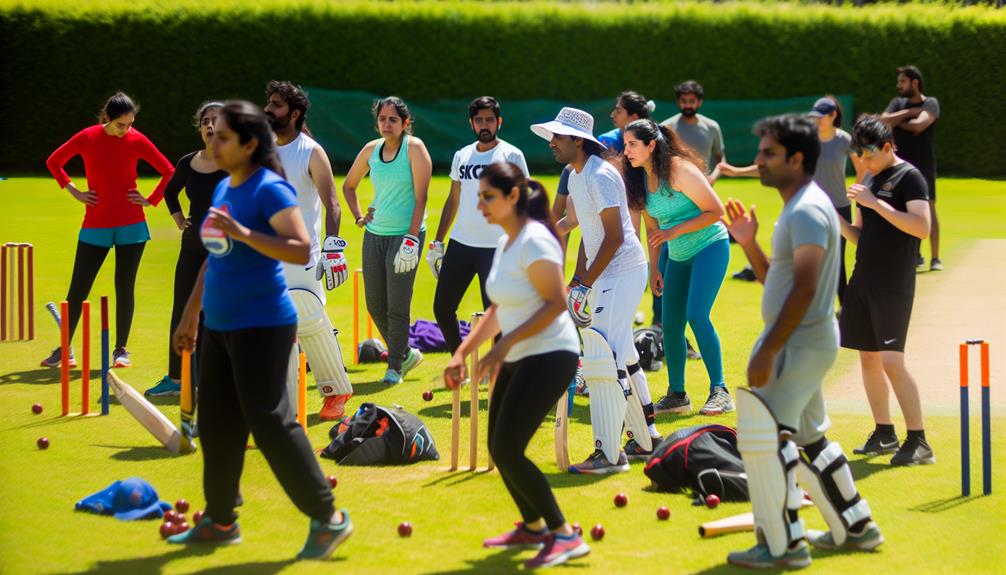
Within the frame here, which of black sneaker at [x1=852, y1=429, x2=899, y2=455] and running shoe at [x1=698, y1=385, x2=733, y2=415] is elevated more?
running shoe at [x1=698, y1=385, x2=733, y2=415]

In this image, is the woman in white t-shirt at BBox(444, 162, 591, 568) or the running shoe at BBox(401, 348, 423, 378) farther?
the running shoe at BBox(401, 348, 423, 378)

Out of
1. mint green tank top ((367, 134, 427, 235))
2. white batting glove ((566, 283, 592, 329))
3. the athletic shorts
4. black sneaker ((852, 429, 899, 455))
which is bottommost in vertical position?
black sneaker ((852, 429, 899, 455))

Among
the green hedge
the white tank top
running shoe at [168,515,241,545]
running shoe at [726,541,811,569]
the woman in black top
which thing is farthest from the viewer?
the green hedge

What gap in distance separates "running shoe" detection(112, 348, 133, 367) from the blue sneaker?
1.23m

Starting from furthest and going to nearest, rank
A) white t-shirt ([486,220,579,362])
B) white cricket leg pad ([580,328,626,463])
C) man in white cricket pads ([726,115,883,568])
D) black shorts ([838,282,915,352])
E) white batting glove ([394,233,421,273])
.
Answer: white batting glove ([394,233,421,273]) < black shorts ([838,282,915,352]) < white cricket leg pad ([580,328,626,463]) < white t-shirt ([486,220,579,362]) < man in white cricket pads ([726,115,883,568])

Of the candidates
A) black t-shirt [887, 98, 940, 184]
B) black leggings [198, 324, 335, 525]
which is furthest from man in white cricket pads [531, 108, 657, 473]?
black t-shirt [887, 98, 940, 184]

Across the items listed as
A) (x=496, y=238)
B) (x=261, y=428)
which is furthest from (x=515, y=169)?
(x=496, y=238)

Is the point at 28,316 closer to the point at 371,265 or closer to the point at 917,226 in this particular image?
the point at 371,265

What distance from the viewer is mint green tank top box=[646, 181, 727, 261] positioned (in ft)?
32.3

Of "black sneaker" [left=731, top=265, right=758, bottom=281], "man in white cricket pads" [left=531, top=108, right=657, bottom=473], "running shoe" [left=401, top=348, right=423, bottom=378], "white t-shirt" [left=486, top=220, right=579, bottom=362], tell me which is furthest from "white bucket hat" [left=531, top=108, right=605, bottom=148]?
"black sneaker" [left=731, top=265, right=758, bottom=281]

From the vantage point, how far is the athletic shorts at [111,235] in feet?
38.7

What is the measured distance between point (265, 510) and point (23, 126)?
75.6 feet

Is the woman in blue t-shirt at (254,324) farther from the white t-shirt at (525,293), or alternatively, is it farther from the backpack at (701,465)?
the backpack at (701,465)

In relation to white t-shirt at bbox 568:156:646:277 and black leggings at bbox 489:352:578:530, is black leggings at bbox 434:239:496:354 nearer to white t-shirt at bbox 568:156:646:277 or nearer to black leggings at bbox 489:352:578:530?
white t-shirt at bbox 568:156:646:277
